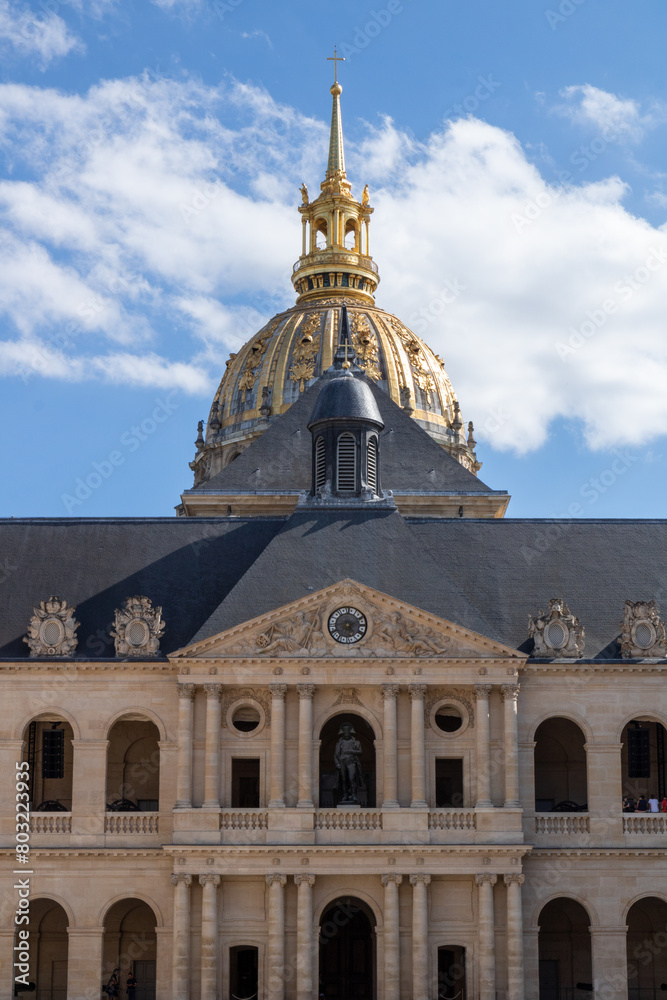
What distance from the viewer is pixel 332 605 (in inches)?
2505

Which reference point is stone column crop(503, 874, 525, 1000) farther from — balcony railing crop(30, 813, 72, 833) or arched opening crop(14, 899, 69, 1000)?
arched opening crop(14, 899, 69, 1000)

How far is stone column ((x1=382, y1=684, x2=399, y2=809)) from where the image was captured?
205 feet

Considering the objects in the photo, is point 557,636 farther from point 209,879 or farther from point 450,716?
point 209,879

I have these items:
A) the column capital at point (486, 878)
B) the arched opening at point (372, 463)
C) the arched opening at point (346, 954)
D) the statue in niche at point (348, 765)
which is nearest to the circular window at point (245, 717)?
the statue in niche at point (348, 765)

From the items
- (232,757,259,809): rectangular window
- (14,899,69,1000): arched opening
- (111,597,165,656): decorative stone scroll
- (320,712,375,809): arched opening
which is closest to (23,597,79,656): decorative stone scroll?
(111,597,165,656): decorative stone scroll

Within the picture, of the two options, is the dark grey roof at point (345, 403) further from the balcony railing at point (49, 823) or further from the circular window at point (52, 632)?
the balcony railing at point (49, 823)

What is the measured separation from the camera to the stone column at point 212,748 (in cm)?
6266

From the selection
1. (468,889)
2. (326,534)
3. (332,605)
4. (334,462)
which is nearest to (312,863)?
(468,889)

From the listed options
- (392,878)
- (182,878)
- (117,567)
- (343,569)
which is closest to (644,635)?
(343,569)

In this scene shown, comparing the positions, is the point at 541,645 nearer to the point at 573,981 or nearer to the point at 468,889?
the point at 468,889

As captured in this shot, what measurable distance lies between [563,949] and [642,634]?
558 inches

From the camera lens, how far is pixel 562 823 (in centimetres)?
6406

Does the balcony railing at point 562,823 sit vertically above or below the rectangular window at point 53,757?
below

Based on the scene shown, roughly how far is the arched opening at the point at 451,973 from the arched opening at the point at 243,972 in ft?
24.7
